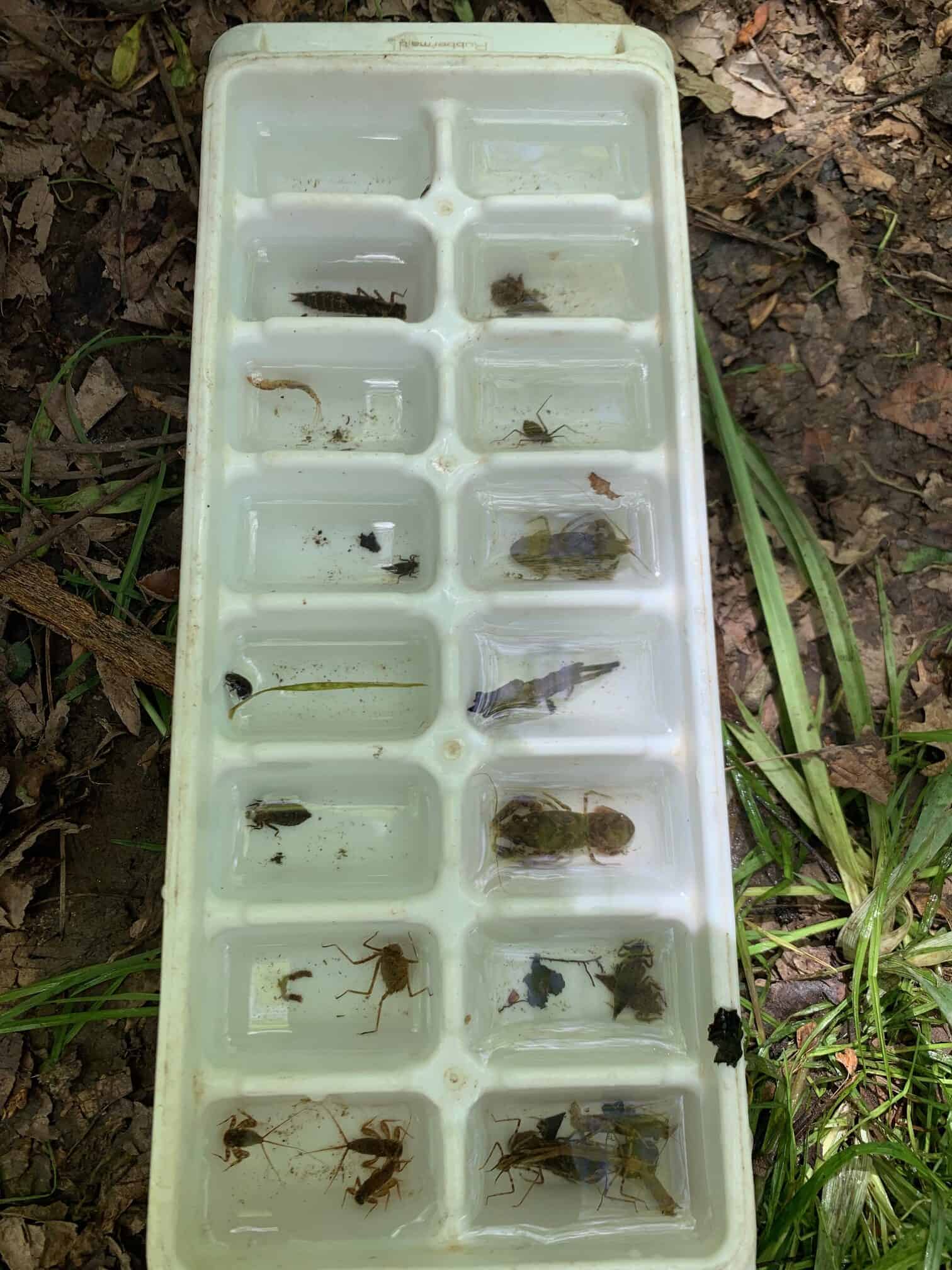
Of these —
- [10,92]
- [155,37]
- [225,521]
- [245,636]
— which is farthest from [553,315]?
[10,92]

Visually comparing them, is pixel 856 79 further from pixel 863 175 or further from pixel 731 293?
pixel 731 293

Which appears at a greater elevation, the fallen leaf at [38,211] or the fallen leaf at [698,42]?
the fallen leaf at [698,42]

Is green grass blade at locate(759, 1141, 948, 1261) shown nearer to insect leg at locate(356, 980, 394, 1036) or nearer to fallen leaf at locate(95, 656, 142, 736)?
insect leg at locate(356, 980, 394, 1036)

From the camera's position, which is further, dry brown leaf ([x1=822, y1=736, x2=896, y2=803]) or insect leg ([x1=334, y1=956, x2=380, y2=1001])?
dry brown leaf ([x1=822, y1=736, x2=896, y2=803])

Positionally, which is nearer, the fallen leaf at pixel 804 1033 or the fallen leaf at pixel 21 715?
the fallen leaf at pixel 804 1033

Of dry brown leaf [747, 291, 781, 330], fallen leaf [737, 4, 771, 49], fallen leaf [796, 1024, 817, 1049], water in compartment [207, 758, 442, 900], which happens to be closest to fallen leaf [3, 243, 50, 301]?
water in compartment [207, 758, 442, 900]

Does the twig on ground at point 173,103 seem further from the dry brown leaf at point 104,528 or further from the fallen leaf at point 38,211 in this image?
the dry brown leaf at point 104,528

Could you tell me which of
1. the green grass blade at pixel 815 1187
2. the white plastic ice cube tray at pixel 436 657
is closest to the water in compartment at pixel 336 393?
the white plastic ice cube tray at pixel 436 657

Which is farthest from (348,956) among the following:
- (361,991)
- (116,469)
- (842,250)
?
(842,250)
